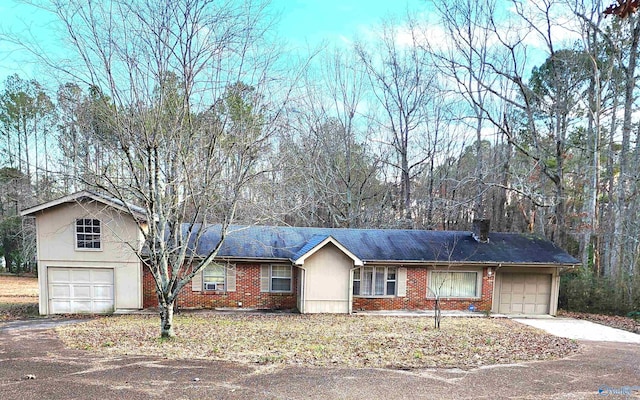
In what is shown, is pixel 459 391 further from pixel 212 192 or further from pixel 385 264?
pixel 385 264

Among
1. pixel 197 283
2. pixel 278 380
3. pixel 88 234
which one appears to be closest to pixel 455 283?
pixel 197 283

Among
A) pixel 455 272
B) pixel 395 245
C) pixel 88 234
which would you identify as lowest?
pixel 455 272

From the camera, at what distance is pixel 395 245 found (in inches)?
608

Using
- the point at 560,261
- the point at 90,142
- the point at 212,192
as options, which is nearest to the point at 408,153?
the point at 560,261

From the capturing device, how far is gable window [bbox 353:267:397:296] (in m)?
14.5

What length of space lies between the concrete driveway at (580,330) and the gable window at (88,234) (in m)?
16.0

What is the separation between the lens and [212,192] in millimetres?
9188

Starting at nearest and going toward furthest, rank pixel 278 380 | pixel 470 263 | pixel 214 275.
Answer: pixel 278 380, pixel 214 275, pixel 470 263

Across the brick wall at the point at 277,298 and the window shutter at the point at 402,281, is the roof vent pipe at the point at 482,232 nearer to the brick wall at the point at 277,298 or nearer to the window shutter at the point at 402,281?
the brick wall at the point at 277,298

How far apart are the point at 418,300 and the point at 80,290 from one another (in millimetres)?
13131

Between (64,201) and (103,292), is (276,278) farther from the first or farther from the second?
(64,201)

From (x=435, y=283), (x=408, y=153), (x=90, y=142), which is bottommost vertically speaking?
(x=435, y=283)

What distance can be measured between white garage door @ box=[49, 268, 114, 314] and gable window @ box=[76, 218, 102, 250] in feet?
2.96

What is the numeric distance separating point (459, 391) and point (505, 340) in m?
4.98
